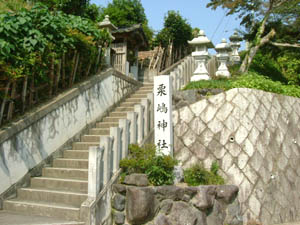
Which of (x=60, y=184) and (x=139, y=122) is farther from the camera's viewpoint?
(x=139, y=122)

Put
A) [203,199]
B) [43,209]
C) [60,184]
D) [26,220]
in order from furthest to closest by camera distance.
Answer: [60,184] → [203,199] → [43,209] → [26,220]


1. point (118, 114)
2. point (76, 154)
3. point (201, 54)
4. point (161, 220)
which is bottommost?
point (161, 220)

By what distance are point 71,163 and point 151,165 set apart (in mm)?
2009

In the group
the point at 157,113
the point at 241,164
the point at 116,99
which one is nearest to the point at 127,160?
the point at 157,113

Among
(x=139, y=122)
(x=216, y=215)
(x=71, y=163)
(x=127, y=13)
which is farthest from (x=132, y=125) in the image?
(x=127, y=13)

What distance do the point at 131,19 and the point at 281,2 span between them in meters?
13.1

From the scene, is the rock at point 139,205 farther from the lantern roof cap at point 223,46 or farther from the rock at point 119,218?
the lantern roof cap at point 223,46

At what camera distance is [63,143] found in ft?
23.3

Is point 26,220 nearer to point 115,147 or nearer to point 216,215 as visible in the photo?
point 115,147

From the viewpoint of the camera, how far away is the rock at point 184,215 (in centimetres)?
539

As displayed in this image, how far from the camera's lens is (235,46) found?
16250 mm

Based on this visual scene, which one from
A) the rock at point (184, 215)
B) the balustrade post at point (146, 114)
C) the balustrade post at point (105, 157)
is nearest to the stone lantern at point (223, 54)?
the balustrade post at point (146, 114)

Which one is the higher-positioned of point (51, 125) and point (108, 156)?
point (51, 125)

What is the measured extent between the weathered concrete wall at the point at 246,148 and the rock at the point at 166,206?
1.73 meters
